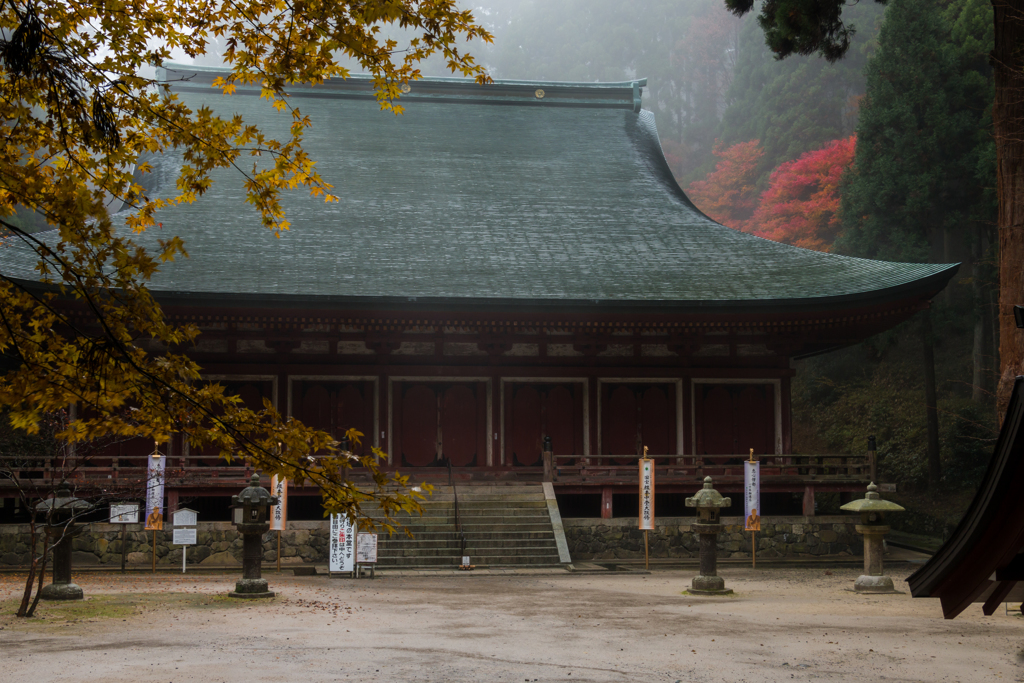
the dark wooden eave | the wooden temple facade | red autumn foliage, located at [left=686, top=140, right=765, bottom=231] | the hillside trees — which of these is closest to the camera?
the dark wooden eave

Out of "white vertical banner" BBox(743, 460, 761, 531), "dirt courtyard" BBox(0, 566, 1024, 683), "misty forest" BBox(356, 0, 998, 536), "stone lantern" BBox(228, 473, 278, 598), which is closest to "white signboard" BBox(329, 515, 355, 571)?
"dirt courtyard" BBox(0, 566, 1024, 683)

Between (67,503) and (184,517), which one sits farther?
(184,517)

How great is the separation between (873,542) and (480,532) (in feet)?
20.0

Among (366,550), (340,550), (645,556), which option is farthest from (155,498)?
(645,556)

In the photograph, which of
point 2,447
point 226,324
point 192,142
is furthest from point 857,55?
point 192,142

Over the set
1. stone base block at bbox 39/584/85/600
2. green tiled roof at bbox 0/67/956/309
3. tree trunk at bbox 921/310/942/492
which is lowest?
stone base block at bbox 39/584/85/600

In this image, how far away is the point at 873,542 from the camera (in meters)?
12.1

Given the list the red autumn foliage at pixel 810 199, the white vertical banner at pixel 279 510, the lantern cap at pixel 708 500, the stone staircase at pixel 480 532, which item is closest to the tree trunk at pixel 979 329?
the red autumn foliage at pixel 810 199

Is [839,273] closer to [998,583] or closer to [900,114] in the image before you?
[900,114]

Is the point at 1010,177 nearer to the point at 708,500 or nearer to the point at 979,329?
the point at 708,500

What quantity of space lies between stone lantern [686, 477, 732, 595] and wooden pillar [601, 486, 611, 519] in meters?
3.92

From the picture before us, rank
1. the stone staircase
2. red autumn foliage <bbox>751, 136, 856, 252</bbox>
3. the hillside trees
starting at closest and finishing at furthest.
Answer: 1. the hillside trees
2. the stone staircase
3. red autumn foliage <bbox>751, 136, 856, 252</bbox>

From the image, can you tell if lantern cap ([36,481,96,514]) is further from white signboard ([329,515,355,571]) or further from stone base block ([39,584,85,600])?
white signboard ([329,515,355,571])

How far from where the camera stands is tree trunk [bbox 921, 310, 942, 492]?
21562 mm
